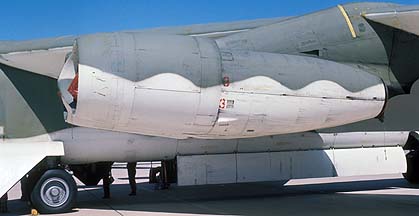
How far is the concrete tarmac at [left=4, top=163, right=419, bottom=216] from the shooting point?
9008 mm

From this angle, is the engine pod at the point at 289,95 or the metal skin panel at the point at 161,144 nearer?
the engine pod at the point at 289,95

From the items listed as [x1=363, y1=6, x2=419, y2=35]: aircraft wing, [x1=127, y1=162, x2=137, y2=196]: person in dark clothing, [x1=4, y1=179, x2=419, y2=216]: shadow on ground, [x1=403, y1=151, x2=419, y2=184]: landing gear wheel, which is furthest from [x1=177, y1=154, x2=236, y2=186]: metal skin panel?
[x1=403, y1=151, x2=419, y2=184]: landing gear wheel

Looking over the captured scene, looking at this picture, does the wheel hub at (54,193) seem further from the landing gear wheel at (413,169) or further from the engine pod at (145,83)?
the landing gear wheel at (413,169)

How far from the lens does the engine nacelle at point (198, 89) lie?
664 centimetres

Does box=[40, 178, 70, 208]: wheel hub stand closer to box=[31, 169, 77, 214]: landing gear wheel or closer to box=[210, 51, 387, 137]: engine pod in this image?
box=[31, 169, 77, 214]: landing gear wheel

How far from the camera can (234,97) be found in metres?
6.94

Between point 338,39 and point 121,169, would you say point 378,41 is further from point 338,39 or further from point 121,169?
point 121,169

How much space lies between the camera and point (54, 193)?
912 centimetres

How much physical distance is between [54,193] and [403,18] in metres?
6.27

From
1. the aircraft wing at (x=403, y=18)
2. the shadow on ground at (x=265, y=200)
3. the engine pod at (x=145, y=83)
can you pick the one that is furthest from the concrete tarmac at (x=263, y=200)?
the aircraft wing at (x=403, y=18)

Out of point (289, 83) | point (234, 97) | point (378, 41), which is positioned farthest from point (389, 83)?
point (234, 97)

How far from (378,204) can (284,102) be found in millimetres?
3672

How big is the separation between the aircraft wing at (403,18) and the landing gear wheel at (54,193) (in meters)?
5.82

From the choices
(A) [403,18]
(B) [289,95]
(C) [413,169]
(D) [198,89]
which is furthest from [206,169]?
(C) [413,169]
